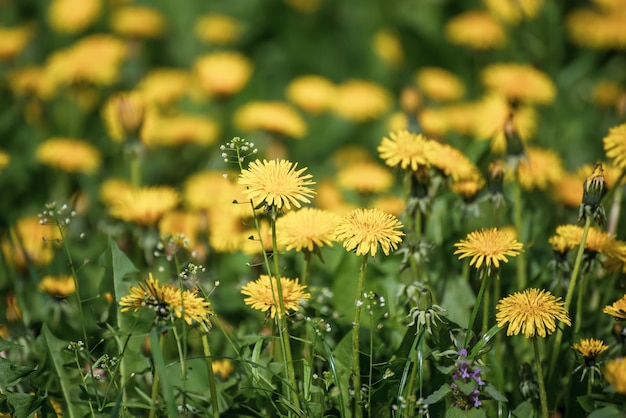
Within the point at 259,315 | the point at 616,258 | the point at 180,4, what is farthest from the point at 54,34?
the point at 616,258

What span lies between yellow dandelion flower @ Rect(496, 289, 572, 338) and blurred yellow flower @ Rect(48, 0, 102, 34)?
9.37 feet

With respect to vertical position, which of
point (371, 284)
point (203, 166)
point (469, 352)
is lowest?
point (469, 352)

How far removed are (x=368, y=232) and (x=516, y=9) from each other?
2393mm

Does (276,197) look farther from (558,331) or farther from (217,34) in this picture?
(217,34)

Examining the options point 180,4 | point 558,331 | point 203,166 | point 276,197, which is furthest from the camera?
point 180,4

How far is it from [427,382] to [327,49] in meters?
2.63

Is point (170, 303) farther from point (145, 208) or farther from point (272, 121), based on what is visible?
point (272, 121)

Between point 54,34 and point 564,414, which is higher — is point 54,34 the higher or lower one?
the higher one

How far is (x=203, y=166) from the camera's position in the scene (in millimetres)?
3166

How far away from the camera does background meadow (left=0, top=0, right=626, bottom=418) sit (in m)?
1.58

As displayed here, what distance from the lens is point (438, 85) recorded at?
345 cm

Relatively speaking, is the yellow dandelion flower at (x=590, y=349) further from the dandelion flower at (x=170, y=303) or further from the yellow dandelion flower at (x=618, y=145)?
the dandelion flower at (x=170, y=303)

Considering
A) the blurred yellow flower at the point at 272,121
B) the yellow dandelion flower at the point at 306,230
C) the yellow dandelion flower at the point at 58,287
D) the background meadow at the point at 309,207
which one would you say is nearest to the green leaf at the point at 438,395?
the background meadow at the point at 309,207

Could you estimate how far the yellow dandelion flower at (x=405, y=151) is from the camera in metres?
1.72
